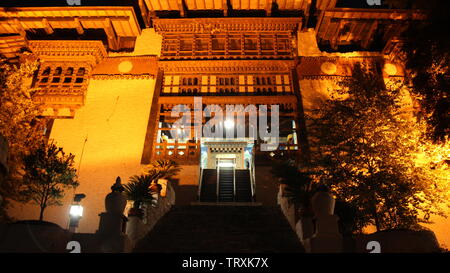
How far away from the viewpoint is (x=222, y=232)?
8.72 metres

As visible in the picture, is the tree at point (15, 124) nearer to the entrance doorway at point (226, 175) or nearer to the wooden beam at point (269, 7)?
the entrance doorway at point (226, 175)

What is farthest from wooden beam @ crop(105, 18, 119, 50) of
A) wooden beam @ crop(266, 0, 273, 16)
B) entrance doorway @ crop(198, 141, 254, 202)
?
wooden beam @ crop(266, 0, 273, 16)

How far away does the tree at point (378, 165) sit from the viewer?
973 centimetres

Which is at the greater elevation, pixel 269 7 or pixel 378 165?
pixel 269 7

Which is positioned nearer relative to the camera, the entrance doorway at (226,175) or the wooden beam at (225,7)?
the entrance doorway at (226,175)

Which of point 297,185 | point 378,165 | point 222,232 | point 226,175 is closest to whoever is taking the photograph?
point 222,232

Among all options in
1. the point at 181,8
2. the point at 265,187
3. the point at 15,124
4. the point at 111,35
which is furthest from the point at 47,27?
the point at 265,187

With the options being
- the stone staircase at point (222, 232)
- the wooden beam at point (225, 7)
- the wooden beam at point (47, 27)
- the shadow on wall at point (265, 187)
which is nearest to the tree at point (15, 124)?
the wooden beam at point (47, 27)

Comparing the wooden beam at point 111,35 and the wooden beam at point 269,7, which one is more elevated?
the wooden beam at point 269,7

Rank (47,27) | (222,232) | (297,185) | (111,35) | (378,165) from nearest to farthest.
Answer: (222,232)
(297,185)
(378,165)
(47,27)
(111,35)

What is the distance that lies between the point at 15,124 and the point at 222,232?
791 centimetres

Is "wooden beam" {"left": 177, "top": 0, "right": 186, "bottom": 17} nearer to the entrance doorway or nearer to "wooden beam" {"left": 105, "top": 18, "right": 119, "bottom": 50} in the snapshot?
"wooden beam" {"left": 105, "top": 18, "right": 119, "bottom": 50}

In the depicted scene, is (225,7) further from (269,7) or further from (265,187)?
(265,187)

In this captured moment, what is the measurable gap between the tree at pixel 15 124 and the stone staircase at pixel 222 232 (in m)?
5.05
